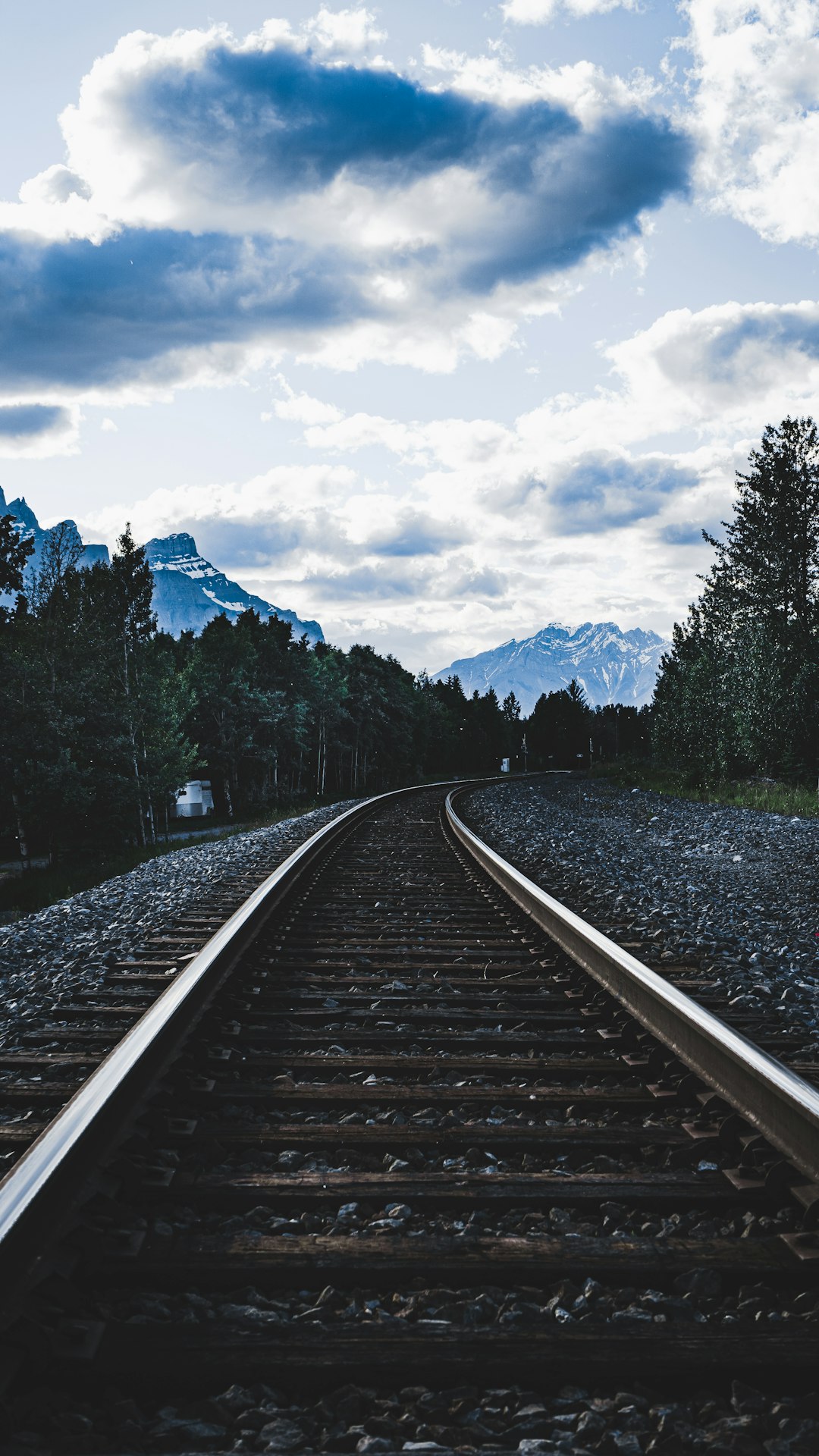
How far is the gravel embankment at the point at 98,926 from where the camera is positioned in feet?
15.1

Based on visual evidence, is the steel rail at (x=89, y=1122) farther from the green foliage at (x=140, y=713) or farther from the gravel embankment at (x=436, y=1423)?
the green foliage at (x=140, y=713)

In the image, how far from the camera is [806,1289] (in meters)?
1.99

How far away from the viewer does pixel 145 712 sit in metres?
29.9

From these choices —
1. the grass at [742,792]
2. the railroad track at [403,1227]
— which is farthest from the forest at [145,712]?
the railroad track at [403,1227]

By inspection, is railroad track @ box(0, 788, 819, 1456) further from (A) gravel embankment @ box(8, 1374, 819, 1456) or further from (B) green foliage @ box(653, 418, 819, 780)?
(B) green foliage @ box(653, 418, 819, 780)

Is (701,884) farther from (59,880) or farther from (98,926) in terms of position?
(59,880)

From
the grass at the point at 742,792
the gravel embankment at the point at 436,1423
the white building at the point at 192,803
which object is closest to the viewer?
the gravel embankment at the point at 436,1423

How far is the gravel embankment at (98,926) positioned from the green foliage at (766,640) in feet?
56.4

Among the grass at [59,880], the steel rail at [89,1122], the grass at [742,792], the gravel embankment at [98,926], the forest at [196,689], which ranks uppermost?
the forest at [196,689]

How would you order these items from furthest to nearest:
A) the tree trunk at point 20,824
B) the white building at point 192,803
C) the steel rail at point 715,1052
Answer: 1. the white building at point 192,803
2. the tree trunk at point 20,824
3. the steel rail at point 715,1052

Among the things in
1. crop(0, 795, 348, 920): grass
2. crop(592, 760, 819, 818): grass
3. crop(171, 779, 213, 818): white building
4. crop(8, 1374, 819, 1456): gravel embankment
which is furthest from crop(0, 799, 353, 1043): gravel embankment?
crop(171, 779, 213, 818): white building

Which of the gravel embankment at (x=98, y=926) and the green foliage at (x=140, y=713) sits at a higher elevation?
the green foliage at (x=140, y=713)

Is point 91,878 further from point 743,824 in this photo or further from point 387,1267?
point 387,1267

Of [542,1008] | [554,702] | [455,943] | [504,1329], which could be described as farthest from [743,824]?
[554,702]
